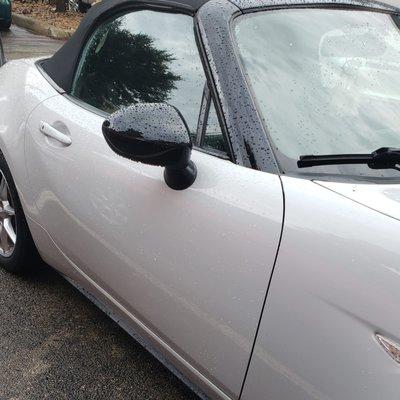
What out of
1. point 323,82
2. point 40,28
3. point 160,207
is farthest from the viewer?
point 40,28

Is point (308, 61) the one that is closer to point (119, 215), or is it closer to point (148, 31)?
point (148, 31)

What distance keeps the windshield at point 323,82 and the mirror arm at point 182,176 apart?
0.83ft

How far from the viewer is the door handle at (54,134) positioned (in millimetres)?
2139

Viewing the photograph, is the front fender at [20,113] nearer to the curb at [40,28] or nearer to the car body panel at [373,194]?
the car body panel at [373,194]

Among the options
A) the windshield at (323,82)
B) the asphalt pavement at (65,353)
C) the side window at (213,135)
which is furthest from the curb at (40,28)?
the side window at (213,135)

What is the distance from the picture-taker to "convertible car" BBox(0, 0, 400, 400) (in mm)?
1324

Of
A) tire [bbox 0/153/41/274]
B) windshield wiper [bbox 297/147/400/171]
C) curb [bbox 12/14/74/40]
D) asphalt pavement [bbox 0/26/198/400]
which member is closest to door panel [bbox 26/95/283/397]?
windshield wiper [bbox 297/147/400/171]

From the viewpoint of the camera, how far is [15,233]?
9.21ft

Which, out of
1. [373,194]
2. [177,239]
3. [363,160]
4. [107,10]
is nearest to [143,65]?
[107,10]

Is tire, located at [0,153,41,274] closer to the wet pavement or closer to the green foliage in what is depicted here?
the green foliage

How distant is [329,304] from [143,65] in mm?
1237

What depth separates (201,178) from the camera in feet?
5.38

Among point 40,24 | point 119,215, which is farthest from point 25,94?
point 40,24

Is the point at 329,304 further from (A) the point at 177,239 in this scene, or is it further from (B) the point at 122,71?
(B) the point at 122,71
